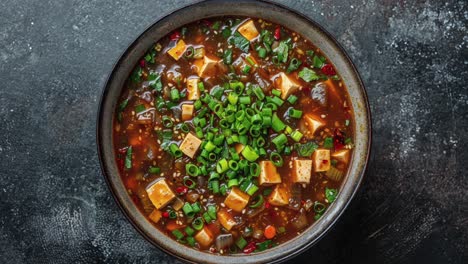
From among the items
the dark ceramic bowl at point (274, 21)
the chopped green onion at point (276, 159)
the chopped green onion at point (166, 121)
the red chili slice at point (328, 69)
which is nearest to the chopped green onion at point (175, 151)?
the chopped green onion at point (166, 121)

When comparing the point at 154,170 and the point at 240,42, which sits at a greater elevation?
the point at 240,42

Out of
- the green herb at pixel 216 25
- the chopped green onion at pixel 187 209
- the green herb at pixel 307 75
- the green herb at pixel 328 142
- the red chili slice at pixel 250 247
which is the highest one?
the green herb at pixel 216 25

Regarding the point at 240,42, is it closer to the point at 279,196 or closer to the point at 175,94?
the point at 175,94

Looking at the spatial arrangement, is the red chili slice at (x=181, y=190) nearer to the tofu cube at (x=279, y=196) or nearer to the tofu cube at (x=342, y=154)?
the tofu cube at (x=279, y=196)

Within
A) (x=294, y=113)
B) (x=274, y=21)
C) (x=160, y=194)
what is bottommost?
(x=160, y=194)

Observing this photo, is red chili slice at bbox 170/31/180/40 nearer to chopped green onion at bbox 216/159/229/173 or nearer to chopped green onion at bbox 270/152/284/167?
chopped green onion at bbox 216/159/229/173

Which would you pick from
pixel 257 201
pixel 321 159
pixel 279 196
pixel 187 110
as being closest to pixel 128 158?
pixel 187 110

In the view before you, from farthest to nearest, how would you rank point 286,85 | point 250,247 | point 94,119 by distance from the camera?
point 94,119
point 250,247
point 286,85
